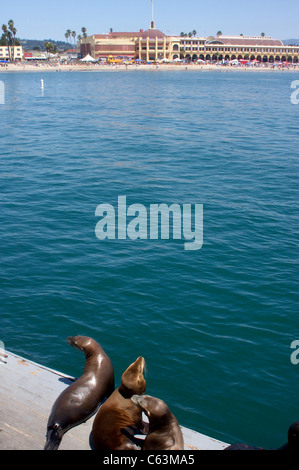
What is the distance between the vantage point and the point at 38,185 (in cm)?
2747

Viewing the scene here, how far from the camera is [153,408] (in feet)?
22.1

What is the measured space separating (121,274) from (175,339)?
4269mm

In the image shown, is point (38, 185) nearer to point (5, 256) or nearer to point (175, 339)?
point (5, 256)

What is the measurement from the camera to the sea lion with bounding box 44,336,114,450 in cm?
704

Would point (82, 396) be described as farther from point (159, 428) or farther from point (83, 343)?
point (159, 428)

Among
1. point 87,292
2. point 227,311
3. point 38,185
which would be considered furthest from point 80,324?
point 38,185

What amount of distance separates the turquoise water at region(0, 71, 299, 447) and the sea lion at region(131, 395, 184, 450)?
3.34 metres
